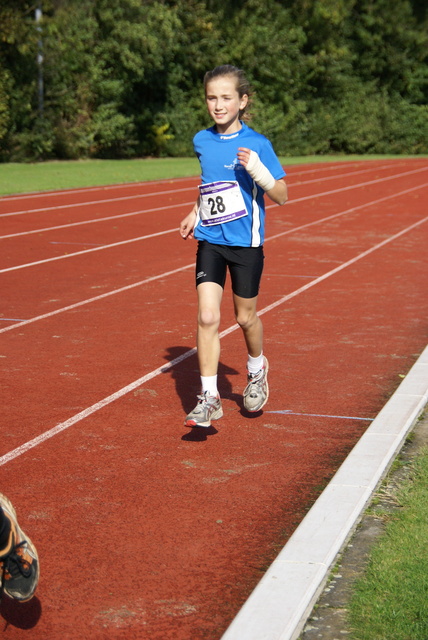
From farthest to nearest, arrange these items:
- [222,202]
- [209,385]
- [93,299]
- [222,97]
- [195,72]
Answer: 1. [195,72]
2. [93,299]
3. [209,385]
4. [222,202]
5. [222,97]

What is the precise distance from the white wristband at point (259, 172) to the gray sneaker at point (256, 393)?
3.95 feet

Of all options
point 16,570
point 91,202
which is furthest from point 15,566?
point 91,202

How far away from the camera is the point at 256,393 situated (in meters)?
5.82

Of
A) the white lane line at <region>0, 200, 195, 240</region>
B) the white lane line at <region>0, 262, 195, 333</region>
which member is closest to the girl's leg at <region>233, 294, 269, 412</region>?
the white lane line at <region>0, 262, 195, 333</region>

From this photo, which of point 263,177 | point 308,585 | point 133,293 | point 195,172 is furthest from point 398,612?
point 195,172

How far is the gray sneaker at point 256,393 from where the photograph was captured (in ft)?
19.1

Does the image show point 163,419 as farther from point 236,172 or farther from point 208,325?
point 236,172

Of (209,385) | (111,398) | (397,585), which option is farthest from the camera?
(111,398)

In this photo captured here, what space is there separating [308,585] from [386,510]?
36.8 inches

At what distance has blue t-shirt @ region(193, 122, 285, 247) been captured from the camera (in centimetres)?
534

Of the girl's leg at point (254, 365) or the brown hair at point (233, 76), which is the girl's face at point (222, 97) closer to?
the brown hair at point (233, 76)

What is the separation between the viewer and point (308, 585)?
3.42 metres

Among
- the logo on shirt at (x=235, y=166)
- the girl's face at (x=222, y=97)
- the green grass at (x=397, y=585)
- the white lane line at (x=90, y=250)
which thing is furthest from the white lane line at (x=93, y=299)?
the green grass at (x=397, y=585)

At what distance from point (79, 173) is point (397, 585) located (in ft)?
97.5
